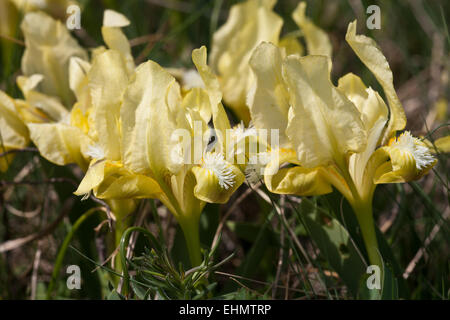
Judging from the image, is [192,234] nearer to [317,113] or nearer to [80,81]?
[317,113]

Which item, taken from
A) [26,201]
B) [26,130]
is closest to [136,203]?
[26,130]

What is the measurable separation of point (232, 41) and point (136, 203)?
1.43 ft

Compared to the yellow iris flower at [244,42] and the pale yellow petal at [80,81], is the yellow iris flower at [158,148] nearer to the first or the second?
the pale yellow petal at [80,81]

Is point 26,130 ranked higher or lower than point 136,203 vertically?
higher

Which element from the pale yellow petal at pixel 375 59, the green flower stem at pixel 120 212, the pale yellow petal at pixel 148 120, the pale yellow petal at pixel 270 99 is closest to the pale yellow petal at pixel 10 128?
the green flower stem at pixel 120 212

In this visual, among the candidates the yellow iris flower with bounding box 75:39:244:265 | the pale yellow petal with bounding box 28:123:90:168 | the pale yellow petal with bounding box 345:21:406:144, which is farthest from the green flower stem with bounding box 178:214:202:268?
the pale yellow petal with bounding box 345:21:406:144

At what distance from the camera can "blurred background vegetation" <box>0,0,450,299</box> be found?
887 mm

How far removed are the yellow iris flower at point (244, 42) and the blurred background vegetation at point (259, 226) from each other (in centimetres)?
13

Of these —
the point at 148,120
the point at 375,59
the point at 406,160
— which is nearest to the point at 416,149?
the point at 406,160

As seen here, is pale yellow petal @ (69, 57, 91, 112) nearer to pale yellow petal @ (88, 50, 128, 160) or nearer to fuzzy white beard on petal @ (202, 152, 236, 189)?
pale yellow petal @ (88, 50, 128, 160)

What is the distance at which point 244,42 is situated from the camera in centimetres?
117

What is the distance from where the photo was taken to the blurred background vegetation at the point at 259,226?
2.91 ft
